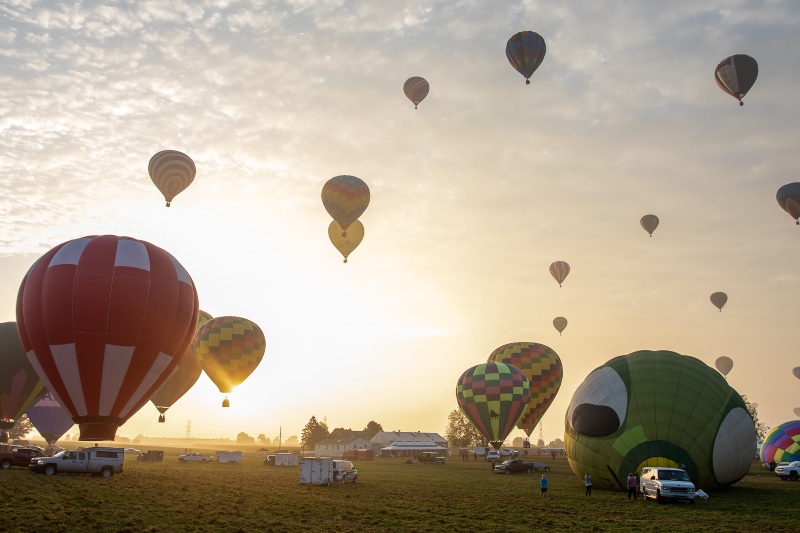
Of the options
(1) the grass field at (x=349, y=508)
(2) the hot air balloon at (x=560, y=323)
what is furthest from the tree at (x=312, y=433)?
(1) the grass field at (x=349, y=508)

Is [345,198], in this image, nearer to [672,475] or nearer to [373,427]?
[672,475]

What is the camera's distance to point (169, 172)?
41906 mm

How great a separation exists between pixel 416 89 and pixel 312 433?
95.8 meters

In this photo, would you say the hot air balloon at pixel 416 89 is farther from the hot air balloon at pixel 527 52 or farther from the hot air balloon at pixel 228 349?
the hot air balloon at pixel 228 349

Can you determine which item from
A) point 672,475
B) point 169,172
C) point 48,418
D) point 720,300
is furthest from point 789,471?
point 48,418

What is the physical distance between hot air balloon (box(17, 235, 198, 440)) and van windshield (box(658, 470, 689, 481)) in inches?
951

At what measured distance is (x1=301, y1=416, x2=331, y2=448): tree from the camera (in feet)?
423

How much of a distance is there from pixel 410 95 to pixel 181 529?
1745 inches

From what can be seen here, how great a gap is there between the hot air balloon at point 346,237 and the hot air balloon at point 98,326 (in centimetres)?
2124

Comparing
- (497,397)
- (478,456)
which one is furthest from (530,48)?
(478,456)

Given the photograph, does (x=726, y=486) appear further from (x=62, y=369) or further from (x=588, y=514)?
(x=62, y=369)

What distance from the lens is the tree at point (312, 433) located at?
12888cm

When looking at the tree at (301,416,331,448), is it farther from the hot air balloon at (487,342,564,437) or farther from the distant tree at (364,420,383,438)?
the hot air balloon at (487,342,564,437)

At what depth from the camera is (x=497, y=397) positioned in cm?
4756
